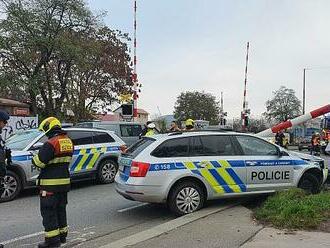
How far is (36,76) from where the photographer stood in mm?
28422

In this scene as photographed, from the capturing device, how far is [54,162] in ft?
21.1

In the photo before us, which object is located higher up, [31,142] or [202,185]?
[31,142]

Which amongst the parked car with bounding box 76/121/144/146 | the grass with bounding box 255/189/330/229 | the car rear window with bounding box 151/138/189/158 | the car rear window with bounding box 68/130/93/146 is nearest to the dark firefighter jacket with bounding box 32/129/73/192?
the car rear window with bounding box 151/138/189/158

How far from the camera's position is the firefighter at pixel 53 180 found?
Answer: 6.31 m

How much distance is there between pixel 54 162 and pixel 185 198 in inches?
113

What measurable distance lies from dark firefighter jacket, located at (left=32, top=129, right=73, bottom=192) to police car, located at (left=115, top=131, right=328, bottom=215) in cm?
202

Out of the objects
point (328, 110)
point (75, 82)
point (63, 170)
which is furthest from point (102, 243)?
point (75, 82)

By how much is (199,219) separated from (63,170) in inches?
96.5

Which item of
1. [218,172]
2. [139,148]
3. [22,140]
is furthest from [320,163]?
[22,140]

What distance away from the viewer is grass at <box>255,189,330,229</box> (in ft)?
23.2

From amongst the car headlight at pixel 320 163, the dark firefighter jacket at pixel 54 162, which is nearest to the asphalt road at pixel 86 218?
the dark firefighter jacket at pixel 54 162

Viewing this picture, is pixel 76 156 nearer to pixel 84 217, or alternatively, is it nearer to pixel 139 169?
pixel 84 217

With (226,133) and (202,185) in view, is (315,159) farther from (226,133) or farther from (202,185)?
(202,185)

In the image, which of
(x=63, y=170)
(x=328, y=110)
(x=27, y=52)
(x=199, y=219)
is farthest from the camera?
(x=27, y=52)
